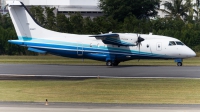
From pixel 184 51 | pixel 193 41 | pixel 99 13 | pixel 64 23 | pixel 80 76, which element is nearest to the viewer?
pixel 80 76

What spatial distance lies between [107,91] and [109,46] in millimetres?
19214

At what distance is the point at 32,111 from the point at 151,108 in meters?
3.92

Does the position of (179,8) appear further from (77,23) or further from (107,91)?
(107,91)

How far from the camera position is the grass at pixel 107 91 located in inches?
816

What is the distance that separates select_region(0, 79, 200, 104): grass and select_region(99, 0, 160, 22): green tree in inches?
2068

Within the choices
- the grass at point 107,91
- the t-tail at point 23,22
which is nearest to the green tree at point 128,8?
the t-tail at point 23,22

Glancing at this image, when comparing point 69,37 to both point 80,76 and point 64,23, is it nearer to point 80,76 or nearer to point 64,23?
point 80,76

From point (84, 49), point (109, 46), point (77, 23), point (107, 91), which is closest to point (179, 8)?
point (77, 23)

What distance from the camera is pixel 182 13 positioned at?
84625mm

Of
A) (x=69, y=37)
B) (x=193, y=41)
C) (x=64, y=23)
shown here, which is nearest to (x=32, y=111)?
(x=69, y=37)

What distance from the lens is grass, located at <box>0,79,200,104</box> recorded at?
2072 centimetres

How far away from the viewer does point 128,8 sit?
80.9 metres

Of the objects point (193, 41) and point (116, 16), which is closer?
point (193, 41)

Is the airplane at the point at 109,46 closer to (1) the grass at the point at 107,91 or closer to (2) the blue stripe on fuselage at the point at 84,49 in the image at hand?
(2) the blue stripe on fuselage at the point at 84,49
